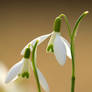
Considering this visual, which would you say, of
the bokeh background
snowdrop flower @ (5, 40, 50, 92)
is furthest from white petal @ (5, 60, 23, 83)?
the bokeh background

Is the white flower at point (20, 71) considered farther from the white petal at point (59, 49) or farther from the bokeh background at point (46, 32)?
the bokeh background at point (46, 32)

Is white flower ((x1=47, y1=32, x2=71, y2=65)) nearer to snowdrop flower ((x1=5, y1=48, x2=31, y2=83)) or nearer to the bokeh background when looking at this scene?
snowdrop flower ((x1=5, y1=48, x2=31, y2=83))

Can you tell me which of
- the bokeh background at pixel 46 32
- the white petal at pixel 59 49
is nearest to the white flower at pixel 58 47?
the white petal at pixel 59 49

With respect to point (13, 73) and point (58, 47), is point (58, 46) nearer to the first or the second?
point (58, 47)

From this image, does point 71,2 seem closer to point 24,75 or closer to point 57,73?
point 57,73

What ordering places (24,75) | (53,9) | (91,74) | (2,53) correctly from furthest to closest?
(53,9) < (2,53) < (91,74) < (24,75)

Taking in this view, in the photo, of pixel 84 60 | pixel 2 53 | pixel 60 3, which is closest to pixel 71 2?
pixel 60 3

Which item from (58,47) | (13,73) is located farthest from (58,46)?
(13,73)

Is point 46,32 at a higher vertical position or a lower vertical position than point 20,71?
lower
